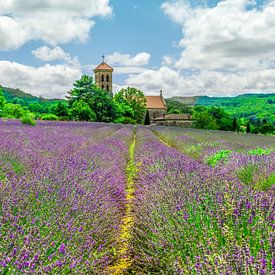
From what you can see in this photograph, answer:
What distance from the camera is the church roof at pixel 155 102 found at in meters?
102

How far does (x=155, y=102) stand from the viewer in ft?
342

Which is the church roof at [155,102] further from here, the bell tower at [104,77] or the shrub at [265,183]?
the shrub at [265,183]

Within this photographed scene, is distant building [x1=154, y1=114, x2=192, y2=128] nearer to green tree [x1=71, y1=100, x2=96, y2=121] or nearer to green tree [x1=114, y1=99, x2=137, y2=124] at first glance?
green tree [x1=114, y1=99, x2=137, y2=124]

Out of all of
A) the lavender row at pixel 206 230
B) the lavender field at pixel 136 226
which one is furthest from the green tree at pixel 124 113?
the lavender row at pixel 206 230

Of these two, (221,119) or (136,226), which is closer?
(136,226)

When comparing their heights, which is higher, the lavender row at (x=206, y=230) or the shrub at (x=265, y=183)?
the lavender row at (x=206, y=230)

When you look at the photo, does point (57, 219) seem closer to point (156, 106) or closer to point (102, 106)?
point (102, 106)

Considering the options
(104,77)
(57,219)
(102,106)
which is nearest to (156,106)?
(104,77)

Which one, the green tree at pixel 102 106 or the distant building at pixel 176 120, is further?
the distant building at pixel 176 120

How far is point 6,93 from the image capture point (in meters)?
135

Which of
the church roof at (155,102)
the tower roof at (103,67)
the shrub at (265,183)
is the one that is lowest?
the shrub at (265,183)

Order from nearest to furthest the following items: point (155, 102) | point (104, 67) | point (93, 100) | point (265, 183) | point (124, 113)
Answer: point (265, 183) → point (93, 100) → point (124, 113) → point (104, 67) → point (155, 102)

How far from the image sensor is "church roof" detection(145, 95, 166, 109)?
102m

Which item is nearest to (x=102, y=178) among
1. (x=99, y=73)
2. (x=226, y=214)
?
(x=226, y=214)
